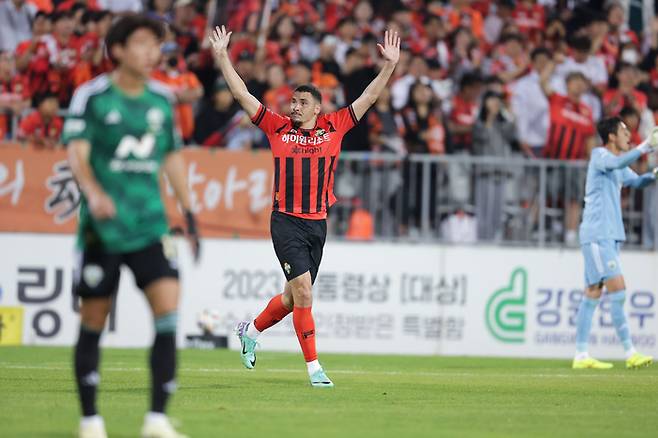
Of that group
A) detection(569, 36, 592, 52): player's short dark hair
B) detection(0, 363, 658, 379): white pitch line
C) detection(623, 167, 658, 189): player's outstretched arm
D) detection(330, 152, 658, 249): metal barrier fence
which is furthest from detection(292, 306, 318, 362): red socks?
detection(569, 36, 592, 52): player's short dark hair

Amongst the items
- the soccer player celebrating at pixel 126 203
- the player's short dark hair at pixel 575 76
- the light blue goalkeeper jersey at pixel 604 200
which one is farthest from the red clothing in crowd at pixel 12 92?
the soccer player celebrating at pixel 126 203

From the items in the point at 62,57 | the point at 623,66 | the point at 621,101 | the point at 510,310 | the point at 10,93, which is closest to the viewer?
the point at 10,93

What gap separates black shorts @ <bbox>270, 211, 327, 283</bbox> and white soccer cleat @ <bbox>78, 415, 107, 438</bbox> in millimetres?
5217

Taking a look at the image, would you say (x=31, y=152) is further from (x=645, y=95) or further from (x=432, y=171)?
(x=645, y=95)

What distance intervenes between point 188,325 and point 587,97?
756 cm

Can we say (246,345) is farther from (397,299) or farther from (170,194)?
(397,299)

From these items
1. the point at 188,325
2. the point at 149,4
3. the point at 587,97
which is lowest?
the point at 188,325

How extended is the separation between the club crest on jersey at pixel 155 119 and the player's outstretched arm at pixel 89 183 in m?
0.42

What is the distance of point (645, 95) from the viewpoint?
23.5m

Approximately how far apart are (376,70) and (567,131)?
3.22m

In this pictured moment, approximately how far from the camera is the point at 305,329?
45.4 feet

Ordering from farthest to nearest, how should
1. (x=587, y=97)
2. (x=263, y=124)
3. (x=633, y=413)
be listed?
(x=587, y=97)
(x=263, y=124)
(x=633, y=413)

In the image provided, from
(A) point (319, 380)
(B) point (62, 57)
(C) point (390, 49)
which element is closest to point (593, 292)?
(C) point (390, 49)

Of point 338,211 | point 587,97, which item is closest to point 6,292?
point 338,211
